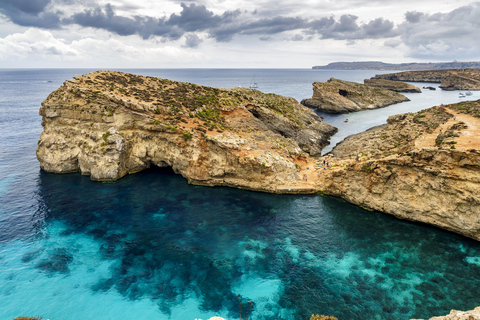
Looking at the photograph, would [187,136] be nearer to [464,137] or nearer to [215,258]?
[215,258]

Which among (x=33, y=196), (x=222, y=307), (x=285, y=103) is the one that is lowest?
(x=222, y=307)

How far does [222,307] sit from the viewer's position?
25047 mm

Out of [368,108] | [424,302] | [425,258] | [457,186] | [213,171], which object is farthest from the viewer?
[368,108]

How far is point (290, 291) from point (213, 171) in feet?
87.8

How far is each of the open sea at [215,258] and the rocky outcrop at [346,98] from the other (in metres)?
81.5

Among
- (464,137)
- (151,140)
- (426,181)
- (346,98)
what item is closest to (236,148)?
(151,140)

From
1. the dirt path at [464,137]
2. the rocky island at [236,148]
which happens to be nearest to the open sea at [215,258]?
the rocky island at [236,148]

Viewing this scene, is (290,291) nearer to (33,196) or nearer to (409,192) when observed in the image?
(409,192)

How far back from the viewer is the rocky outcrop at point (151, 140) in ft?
159

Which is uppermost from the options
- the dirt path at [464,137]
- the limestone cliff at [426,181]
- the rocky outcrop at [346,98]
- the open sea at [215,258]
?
the rocky outcrop at [346,98]

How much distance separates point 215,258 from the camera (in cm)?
3138

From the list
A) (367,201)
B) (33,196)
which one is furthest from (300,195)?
(33,196)

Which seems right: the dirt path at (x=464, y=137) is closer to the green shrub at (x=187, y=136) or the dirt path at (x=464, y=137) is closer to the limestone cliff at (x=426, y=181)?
the limestone cliff at (x=426, y=181)

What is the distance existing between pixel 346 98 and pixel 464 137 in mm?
90488
